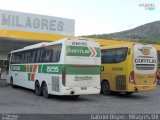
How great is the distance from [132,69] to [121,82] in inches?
39.6

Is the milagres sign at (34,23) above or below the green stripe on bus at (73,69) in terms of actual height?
above

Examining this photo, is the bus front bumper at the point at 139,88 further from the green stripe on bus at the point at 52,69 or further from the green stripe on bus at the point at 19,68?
the green stripe on bus at the point at 19,68

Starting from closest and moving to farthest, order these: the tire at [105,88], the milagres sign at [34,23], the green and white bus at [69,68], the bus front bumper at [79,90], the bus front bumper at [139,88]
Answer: the bus front bumper at [79,90]
the green and white bus at [69,68]
the bus front bumper at [139,88]
the tire at [105,88]
the milagres sign at [34,23]

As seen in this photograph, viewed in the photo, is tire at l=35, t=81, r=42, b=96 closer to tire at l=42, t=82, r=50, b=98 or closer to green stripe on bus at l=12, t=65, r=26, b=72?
tire at l=42, t=82, r=50, b=98

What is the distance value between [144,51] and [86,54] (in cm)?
366

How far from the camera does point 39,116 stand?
36.4 ft

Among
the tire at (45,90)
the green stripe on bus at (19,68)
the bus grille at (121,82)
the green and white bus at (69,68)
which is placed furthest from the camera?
the green stripe on bus at (19,68)

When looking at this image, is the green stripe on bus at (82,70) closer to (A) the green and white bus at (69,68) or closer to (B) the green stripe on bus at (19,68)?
(A) the green and white bus at (69,68)

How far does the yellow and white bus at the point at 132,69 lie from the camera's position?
721 inches

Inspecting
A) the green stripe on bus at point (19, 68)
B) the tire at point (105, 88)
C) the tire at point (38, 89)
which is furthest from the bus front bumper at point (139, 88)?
the green stripe on bus at point (19, 68)

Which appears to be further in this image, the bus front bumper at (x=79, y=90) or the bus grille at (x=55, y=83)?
the bus grille at (x=55, y=83)

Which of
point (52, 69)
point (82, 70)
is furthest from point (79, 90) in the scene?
point (52, 69)

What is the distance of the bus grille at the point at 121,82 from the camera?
1858 centimetres

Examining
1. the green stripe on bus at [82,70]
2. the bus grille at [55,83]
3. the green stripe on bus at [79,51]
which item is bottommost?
the bus grille at [55,83]
